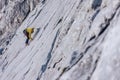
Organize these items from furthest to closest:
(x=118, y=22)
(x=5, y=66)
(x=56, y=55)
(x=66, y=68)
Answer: (x=5, y=66) → (x=56, y=55) → (x=66, y=68) → (x=118, y=22)

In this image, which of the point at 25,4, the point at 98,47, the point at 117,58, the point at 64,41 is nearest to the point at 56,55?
the point at 64,41

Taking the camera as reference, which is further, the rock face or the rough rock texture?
the rough rock texture

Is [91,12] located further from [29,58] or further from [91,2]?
[29,58]

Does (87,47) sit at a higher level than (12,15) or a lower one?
higher

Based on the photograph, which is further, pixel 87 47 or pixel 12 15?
pixel 12 15

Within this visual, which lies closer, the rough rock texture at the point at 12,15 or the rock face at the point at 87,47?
the rock face at the point at 87,47

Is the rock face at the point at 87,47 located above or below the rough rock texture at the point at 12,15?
above

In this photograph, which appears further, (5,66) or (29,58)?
(5,66)

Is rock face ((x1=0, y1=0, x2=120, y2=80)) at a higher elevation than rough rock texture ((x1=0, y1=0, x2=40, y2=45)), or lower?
higher
